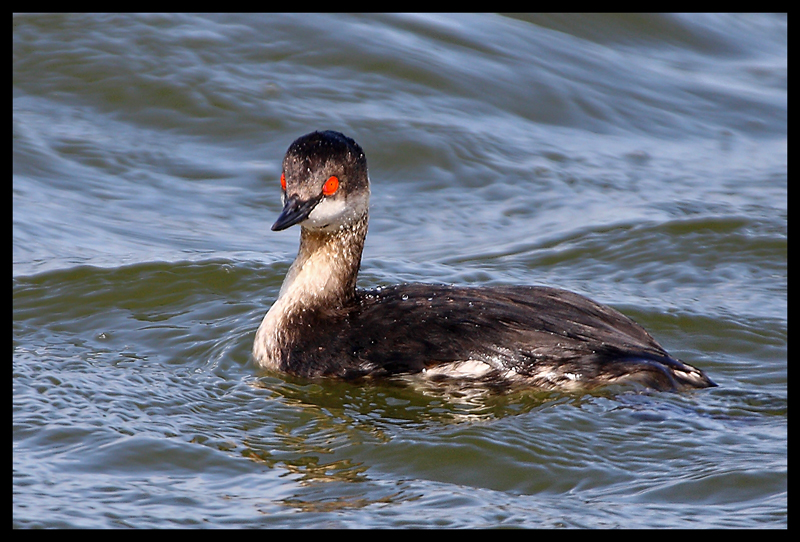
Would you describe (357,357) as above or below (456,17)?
below

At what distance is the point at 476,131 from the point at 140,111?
3.39 meters

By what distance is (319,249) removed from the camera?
23.7ft

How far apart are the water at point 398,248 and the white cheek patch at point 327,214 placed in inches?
39.3

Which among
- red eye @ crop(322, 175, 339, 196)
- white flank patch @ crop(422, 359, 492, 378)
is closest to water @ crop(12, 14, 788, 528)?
white flank patch @ crop(422, 359, 492, 378)

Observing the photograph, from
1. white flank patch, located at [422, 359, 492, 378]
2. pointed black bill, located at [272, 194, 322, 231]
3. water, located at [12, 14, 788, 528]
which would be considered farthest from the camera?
pointed black bill, located at [272, 194, 322, 231]

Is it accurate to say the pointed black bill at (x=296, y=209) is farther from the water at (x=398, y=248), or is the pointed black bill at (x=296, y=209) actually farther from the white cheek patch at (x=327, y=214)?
the water at (x=398, y=248)

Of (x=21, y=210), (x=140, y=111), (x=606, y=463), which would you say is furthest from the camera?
(x=140, y=111)

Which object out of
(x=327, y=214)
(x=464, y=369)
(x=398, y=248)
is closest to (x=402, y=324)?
(x=464, y=369)

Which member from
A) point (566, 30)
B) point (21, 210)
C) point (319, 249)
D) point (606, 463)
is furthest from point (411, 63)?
point (606, 463)

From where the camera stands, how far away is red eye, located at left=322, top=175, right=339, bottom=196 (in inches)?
272

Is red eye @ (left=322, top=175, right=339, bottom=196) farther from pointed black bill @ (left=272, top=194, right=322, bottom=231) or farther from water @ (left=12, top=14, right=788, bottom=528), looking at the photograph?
water @ (left=12, top=14, right=788, bottom=528)

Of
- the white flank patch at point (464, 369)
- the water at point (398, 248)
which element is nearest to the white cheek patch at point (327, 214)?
the water at point (398, 248)
